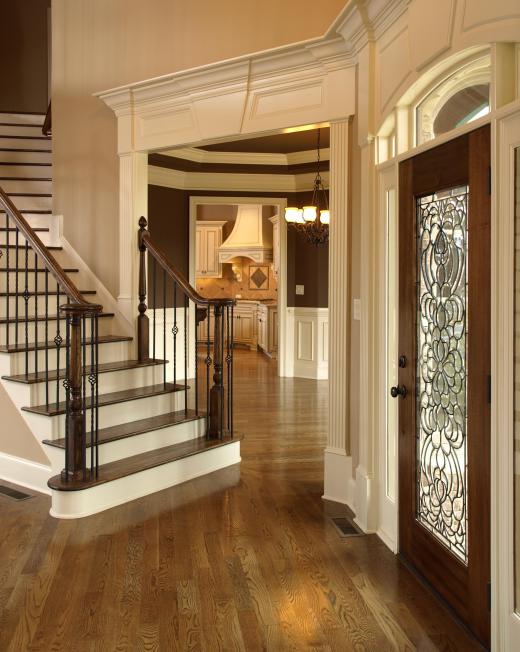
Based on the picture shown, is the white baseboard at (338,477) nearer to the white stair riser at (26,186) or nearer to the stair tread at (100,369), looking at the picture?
the stair tread at (100,369)

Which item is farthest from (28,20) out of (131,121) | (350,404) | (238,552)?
(238,552)

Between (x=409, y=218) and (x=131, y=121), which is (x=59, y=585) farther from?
(x=131, y=121)

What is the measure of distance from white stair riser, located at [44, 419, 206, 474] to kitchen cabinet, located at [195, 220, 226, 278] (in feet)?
27.2

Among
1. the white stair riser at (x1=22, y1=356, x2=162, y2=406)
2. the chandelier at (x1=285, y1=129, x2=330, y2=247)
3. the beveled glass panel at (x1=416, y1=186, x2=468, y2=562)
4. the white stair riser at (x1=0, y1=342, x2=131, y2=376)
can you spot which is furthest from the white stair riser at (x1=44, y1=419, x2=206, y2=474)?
the chandelier at (x1=285, y1=129, x2=330, y2=247)

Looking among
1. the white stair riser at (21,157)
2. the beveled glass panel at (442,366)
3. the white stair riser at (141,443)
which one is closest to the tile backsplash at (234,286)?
the white stair riser at (21,157)

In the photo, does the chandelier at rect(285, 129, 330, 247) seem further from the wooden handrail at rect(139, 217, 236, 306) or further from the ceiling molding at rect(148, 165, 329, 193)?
the wooden handrail at rect(139, 217, 236, 306)

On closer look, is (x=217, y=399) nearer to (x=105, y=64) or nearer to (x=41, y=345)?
(x=41, y=345)

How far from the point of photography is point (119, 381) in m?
5.37

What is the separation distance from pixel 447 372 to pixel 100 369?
302 cm

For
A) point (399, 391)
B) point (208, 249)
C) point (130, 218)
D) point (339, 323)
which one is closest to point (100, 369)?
point (130, 218)

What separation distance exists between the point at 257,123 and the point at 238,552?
9.60 ft

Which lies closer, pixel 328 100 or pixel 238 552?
pixel 238 552

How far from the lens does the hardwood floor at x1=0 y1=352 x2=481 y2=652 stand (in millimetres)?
2762

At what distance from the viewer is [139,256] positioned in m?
5.90
